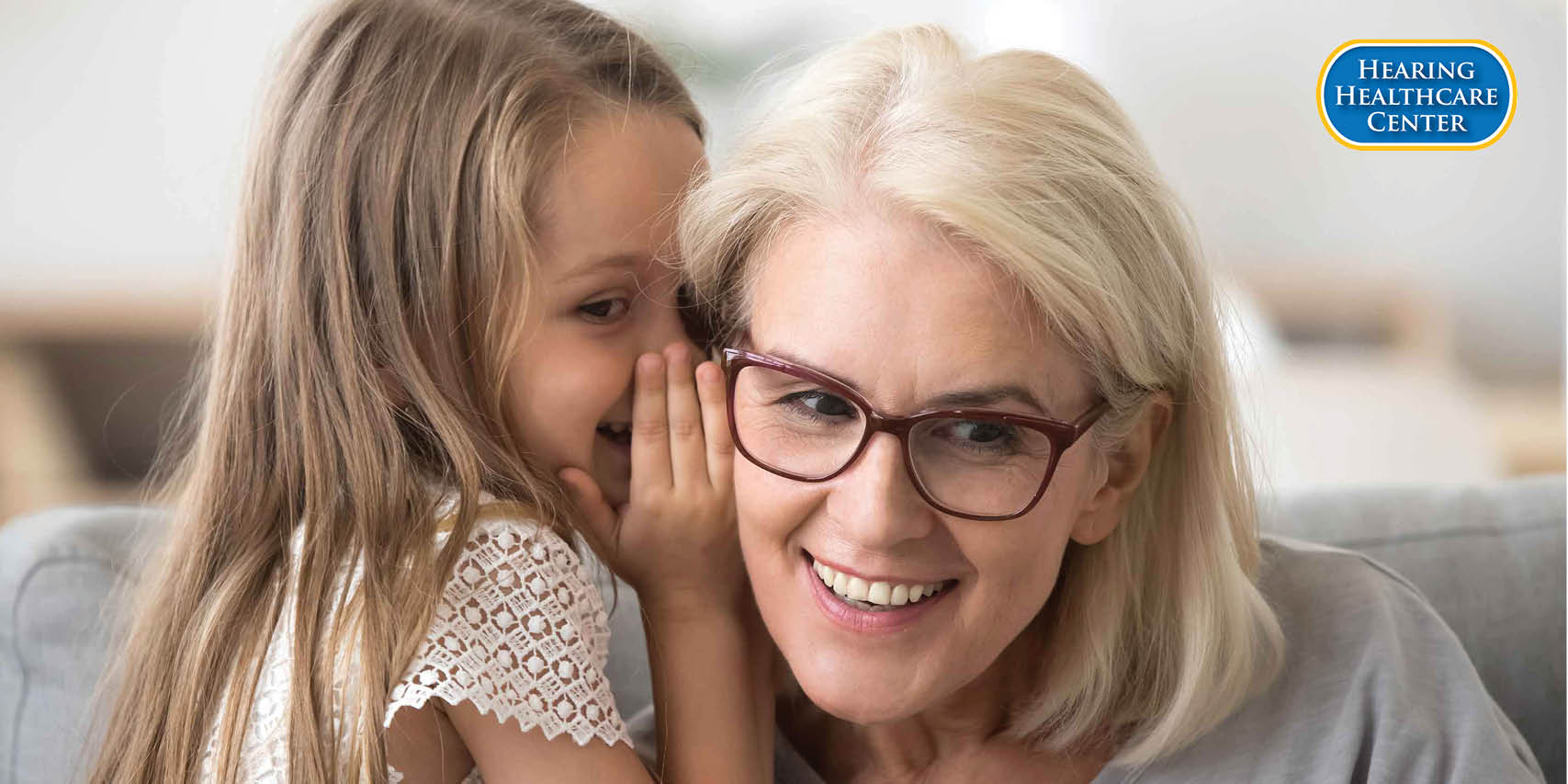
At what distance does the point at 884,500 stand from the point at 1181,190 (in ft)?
12.2

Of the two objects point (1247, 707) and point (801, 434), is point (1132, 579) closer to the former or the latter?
point (1247, 707)

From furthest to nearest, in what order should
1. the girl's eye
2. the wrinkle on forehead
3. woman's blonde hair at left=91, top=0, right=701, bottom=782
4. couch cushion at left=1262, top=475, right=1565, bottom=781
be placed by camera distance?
couch cushion at left=1262, top=475, right=1565, bottom=781 < the girl's eye < woman's blonde hair at left=91, top=0, right=701, bottom=782 < the wrinkle on forehead

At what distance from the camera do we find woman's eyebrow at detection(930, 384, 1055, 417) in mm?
1326

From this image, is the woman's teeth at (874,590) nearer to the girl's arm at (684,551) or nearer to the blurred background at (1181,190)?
the girl's arm at (684,551)

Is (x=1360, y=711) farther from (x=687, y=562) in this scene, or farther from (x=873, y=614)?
(x=687, y=562)

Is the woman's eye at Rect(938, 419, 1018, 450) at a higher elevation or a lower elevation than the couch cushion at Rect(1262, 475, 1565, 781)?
higher

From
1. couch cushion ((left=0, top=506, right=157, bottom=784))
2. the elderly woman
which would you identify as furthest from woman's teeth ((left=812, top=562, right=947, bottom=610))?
couch cushion ((left=0, top=506, right=157, bottom=784))

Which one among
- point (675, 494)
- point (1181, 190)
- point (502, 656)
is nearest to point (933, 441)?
point (675, 494)

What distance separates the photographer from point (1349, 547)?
6.73 ft

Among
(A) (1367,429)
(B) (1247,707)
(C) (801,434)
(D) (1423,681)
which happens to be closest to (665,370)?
(C) (801,434)

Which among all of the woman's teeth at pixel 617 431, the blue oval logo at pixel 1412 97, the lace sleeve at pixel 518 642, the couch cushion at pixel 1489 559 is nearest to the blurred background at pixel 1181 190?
the couch cushion at pixel 1489 559

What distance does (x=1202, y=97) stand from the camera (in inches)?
205

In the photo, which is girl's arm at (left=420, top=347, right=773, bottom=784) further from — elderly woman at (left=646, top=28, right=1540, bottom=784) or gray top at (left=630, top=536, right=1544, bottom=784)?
gray top at (left=630, top=536, right=1544, bottom=784)

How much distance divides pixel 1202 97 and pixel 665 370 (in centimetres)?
408
